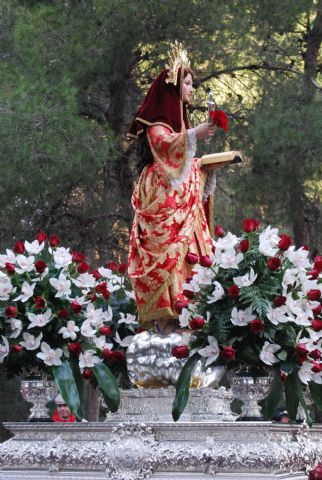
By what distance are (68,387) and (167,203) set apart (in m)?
A: 1.38

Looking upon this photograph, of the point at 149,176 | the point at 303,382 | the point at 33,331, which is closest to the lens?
the point at 303,382

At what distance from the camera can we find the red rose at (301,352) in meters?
6.35

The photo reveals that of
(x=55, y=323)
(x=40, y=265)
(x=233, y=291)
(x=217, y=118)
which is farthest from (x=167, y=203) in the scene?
(x=233, y=291)

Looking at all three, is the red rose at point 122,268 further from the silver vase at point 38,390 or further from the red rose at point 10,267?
the red rose at point 10,267

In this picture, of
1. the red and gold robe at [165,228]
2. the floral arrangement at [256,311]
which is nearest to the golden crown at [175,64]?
the red and gold robe at [165,228]

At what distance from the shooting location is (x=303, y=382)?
6523 millimetres

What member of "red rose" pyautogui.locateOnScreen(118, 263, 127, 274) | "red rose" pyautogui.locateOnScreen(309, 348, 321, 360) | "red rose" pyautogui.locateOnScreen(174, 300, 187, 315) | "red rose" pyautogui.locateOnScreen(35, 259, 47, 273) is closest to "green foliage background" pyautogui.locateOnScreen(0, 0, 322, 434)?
"red rose" pyautogui.locateOnScreen(118, 263, 127, 274)

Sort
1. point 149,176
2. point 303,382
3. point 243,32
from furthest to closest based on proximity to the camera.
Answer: point 243,32
point 149,176
point 303,382

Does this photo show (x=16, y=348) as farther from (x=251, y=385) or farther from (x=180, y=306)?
(x=251, y=385)

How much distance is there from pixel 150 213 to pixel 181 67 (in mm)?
1010

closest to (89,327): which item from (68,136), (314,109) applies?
(68,136)

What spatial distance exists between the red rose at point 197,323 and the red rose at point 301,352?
0.55 metres

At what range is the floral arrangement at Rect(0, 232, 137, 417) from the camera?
700 cm

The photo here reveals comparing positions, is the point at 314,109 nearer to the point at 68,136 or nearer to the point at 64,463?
the point at 68,136
